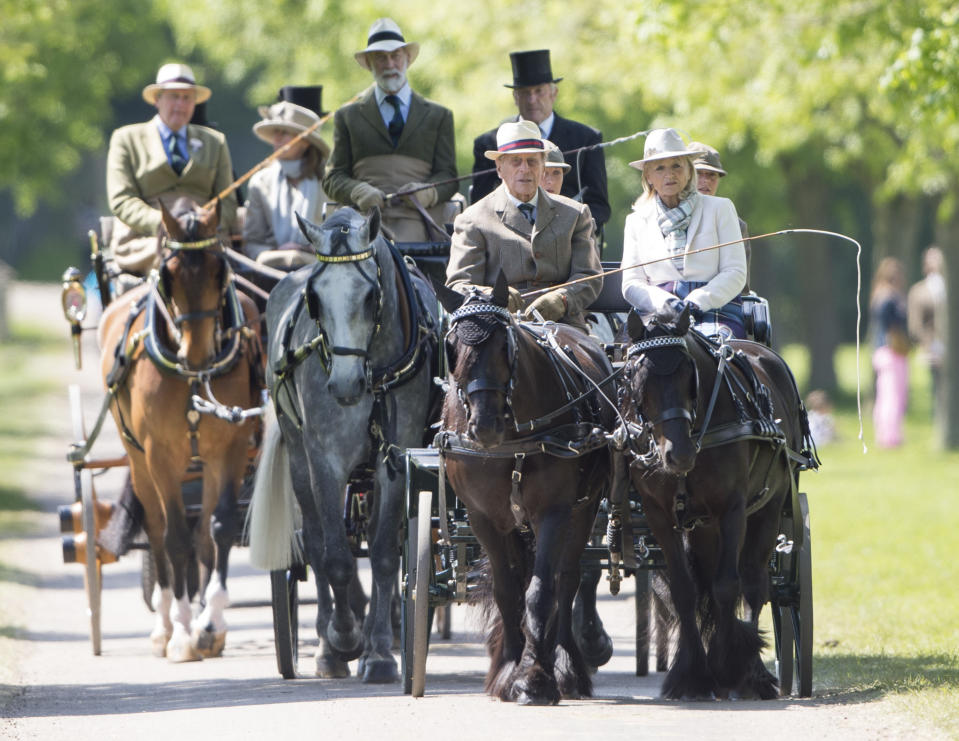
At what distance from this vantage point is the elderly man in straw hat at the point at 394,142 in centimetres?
1177

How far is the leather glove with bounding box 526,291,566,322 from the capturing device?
31.4ft

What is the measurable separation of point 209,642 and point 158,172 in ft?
10.6

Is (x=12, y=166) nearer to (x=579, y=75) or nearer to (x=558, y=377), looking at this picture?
(x=579, y=75)

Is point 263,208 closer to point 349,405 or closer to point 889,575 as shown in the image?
point 349,405

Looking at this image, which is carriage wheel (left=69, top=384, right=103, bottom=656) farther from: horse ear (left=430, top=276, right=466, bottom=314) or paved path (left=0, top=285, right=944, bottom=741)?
horse ear (left=430, top=276, right=466, bottom=314)

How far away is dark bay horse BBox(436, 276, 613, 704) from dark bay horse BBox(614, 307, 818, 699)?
28 cm

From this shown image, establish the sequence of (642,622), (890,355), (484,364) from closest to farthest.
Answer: (484,364)
(642,622)
(890,355)

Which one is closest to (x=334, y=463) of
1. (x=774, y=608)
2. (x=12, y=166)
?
(x=774, y=608)

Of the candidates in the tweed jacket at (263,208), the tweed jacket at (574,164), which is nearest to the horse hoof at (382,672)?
the tweed jacket at (574,164)

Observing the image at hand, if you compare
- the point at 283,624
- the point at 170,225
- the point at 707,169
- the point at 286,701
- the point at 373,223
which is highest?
the point at 707,169

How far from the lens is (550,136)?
468 inches

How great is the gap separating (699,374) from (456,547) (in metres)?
1.66

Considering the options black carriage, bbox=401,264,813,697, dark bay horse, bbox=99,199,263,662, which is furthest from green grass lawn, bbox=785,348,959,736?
dark bay horse, bbox=99,199,263,662

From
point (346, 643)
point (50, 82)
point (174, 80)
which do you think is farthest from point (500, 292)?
point (50, 82)
